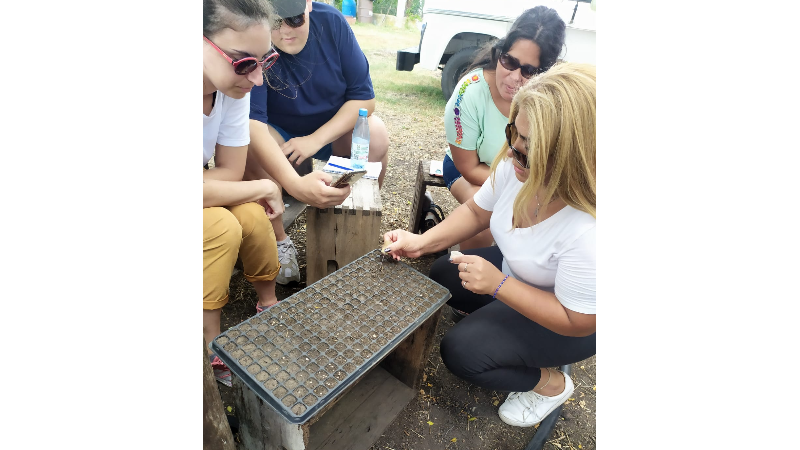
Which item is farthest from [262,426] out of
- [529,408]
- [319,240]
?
[529,408]

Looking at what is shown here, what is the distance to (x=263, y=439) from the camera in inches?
55.1

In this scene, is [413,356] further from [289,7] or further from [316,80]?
[289,7]

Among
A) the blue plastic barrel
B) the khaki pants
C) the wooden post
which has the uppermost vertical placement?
the blue plastic barrel

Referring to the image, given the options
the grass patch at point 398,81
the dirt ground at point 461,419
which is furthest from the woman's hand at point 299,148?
the grass patch at point 398,81

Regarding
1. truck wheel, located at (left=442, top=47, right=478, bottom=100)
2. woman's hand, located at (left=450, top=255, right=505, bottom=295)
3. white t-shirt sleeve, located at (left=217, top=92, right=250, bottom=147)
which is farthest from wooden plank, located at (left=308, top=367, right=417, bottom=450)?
truck wheel, located at (left=442, top=47, right=478, bottom=100)

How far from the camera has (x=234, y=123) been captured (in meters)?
1.90

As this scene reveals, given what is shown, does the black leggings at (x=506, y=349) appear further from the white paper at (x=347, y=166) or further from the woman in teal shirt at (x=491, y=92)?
the white paper at (x=347, y=166)

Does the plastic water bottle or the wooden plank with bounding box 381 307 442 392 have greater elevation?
the plastic water bottle

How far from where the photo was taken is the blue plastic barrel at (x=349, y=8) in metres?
13.6

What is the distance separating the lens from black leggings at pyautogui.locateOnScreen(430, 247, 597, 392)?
1757mm

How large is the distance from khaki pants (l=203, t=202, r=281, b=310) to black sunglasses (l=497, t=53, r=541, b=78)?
1478mm

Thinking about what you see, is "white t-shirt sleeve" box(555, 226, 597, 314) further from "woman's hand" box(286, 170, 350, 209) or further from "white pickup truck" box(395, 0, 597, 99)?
"white pickup truck" box(395, 0, 597, 99)

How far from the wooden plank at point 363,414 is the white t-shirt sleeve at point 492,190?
99 cm

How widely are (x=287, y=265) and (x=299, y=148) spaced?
0.72 meters
